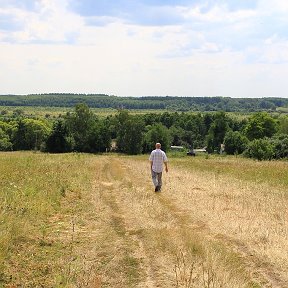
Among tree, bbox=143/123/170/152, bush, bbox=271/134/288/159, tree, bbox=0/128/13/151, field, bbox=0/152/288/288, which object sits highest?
field, bbox=0/152/288/288

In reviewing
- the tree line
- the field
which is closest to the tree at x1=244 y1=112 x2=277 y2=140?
the tree line

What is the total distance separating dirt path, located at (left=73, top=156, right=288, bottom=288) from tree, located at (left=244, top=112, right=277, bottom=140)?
8133 centimetres

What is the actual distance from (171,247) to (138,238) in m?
1.16

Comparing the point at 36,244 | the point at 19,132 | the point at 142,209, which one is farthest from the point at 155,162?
the point at 19,132

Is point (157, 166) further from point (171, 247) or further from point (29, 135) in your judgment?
point (29, 135)

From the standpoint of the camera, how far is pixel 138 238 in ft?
33.5

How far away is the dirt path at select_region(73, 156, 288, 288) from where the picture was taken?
754 centimetres

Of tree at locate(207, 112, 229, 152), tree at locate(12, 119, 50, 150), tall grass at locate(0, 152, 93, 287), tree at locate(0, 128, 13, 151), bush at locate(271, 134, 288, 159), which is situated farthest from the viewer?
tree at locate(207, 112, 229, 152)

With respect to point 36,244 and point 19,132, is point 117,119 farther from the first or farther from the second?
point 36,244

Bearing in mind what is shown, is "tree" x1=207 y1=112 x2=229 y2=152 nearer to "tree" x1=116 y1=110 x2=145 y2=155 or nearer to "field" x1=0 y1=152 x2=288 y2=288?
"tree" x1=116 y1=110 x2=145 y2=155

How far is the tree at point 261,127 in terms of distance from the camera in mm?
93938

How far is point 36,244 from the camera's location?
9578 millimetres

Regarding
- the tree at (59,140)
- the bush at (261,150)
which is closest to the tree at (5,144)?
the tree at (59,140)

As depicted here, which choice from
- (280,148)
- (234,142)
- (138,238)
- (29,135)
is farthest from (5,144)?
(138,238)
